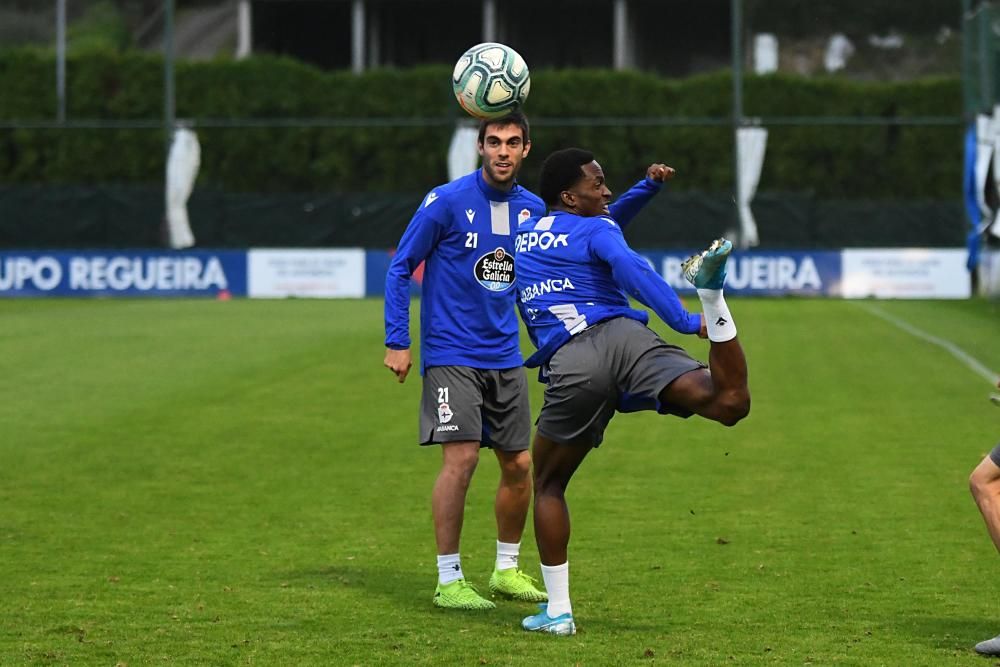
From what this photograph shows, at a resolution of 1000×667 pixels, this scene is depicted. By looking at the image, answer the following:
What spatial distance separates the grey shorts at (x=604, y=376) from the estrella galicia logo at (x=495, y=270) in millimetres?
951

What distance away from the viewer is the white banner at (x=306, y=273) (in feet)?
109

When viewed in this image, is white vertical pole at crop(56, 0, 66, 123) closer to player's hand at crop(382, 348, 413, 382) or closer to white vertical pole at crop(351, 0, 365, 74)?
white vertical pole at crop(351, 0, 365, 74)

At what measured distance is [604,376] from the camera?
651 centimetres

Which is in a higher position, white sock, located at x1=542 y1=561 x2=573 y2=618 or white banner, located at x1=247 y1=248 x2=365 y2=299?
white banner, located at x1=247 y1=248 x2=365 y2=299

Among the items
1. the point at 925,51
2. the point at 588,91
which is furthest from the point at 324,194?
the point at 925,51

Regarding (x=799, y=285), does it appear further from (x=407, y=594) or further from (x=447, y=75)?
(x=407, y=594)

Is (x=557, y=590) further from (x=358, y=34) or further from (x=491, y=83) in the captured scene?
(x=358, y=34)

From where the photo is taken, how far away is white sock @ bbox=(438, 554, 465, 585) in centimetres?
727

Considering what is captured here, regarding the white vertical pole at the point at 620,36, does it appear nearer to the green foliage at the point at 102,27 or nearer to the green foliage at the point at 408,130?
the green foliage at the point at 408,130

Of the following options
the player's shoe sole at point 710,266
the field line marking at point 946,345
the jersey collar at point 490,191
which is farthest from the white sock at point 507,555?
the field line marking at point 946,345

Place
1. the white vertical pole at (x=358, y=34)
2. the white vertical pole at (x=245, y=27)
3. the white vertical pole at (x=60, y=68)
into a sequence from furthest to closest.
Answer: the white vertical pole at (x=245, y=27) → the white vertical pole at (x=358, y=34) → the white vertical pole at (x=60, y=68)

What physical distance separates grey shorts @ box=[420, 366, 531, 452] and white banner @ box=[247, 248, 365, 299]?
26.0 m

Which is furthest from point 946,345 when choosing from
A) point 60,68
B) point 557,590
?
point 60,68

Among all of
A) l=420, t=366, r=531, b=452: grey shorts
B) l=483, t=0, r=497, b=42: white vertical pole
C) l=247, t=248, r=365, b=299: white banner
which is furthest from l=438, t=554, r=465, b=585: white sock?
l=483, t=0, r=497, b=42: white vertical pole
